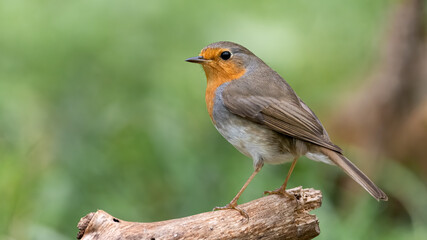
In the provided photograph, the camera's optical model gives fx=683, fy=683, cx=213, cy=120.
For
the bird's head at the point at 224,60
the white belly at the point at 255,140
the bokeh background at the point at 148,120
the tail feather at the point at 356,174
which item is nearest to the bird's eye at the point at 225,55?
the bird's head at the point at 224,60

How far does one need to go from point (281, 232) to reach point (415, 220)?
2.65m

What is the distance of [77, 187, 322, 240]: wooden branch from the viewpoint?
3.14 m

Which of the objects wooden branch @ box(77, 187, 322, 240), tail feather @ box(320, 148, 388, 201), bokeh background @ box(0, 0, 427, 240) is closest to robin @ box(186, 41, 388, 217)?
tail feather @ box(320, 148, 388, 201)

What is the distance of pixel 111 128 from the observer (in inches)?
225

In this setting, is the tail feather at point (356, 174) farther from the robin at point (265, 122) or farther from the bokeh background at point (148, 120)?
the bokeh background at point (148, 120)

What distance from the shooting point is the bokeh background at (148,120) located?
5.29 meters

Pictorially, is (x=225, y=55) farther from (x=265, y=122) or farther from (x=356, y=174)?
(x=356, y=174)

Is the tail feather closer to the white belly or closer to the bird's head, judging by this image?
the white belly

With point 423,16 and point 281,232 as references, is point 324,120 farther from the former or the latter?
point 281,232

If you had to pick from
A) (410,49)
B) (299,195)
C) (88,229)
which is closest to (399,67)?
(410,49)

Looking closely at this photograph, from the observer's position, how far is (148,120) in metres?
5.77

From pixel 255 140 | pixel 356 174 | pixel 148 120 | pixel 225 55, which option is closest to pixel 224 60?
pixel 225 55

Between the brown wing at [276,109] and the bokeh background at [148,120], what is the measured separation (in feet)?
4.06

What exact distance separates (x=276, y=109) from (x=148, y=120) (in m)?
2.08
